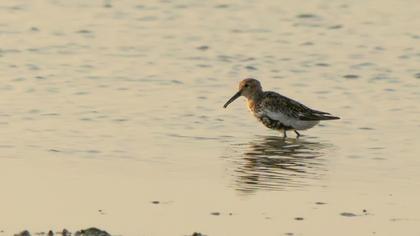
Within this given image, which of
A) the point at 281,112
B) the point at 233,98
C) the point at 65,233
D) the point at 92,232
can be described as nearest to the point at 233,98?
the point at 233,98

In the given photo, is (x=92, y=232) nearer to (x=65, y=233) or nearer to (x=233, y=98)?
(x=65, y=233)

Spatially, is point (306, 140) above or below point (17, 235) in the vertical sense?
below

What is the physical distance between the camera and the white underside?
66.9 feet

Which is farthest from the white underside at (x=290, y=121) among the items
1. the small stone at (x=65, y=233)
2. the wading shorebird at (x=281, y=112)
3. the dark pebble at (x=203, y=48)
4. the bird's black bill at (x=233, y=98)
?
the small stone at (x=65, y=233)

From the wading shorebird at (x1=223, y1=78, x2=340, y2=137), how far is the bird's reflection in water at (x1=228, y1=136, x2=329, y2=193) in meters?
0.22

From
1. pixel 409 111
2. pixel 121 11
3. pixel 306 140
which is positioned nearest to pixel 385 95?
pixel 409 111

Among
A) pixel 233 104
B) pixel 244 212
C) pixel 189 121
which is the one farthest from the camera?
pixel 233 104

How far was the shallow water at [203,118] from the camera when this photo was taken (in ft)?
47.1

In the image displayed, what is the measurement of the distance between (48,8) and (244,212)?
56.5 feet

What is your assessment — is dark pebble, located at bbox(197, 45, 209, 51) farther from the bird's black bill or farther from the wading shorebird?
the wading shorebird

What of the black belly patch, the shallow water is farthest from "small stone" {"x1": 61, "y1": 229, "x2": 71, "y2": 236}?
the black belly patch

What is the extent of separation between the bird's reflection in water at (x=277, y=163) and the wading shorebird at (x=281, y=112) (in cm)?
22

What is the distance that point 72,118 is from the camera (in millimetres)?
20266

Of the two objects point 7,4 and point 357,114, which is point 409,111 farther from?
point 7,4
